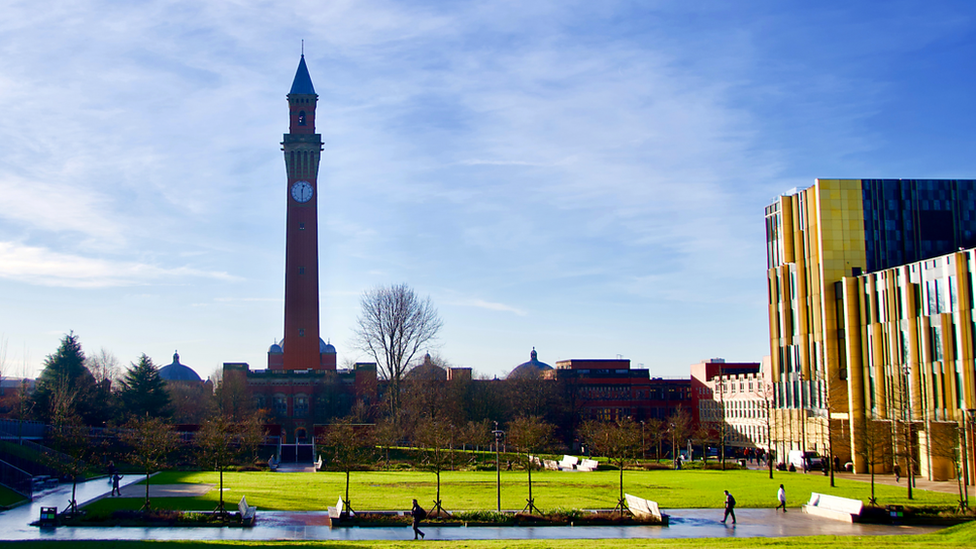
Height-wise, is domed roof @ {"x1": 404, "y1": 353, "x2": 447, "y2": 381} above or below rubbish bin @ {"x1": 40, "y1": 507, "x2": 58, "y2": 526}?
above

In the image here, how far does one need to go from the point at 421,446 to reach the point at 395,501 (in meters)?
28.0

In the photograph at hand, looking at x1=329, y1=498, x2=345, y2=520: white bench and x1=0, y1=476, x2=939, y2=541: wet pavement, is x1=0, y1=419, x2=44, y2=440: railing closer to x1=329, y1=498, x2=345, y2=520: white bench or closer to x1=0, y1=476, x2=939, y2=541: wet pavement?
x1=0, y1=476, x2=939, y2=541: wet pavement

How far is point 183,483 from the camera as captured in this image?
46.1m

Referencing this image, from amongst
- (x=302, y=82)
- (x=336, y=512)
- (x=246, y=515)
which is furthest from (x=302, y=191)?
(x=246, y=515)

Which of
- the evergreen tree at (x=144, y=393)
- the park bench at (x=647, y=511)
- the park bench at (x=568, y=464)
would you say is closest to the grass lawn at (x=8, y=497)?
the park bench at (x=647, y=511)

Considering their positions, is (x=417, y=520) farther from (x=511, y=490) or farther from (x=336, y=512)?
(x=511, y=490)

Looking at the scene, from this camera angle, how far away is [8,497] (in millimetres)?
36906

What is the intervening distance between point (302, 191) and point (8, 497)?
65407mm

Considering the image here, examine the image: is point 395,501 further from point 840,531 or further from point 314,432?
point 314,432

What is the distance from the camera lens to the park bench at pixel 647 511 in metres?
30.6

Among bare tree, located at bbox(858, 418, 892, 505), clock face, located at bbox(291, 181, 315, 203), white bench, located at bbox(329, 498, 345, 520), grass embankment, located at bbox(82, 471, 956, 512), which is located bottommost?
grass embankment, located at bbox(82, 471, 956, 512)

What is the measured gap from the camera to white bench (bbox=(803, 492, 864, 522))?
31702mm

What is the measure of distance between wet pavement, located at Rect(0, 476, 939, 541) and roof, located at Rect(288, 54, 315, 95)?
7635 centimetres

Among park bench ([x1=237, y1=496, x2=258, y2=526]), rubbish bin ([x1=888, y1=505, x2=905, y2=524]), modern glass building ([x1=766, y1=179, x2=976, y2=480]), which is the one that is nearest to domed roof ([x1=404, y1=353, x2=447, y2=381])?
modern glass building ([x1=766, y1=179, x2=976, y2=480])
